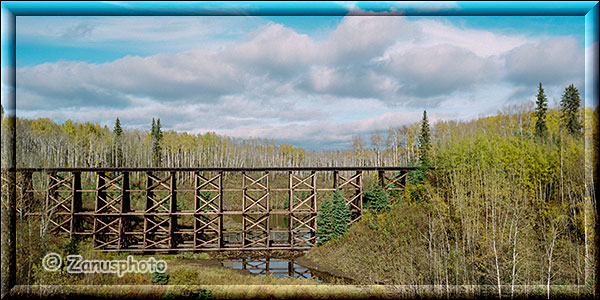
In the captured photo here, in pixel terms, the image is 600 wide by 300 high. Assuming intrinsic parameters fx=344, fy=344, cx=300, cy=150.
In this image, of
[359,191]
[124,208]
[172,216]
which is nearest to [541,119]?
[359,191]

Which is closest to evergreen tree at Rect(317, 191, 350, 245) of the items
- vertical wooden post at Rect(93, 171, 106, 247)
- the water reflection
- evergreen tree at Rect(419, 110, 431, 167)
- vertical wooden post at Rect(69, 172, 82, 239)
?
the water reflection

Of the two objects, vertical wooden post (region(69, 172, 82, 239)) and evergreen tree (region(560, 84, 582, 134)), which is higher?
evergreen tree (region(560, 84, 582, 134))

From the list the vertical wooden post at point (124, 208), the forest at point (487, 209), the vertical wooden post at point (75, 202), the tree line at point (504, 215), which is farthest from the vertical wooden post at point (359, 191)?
the vertical wooden post at point (75, 202)

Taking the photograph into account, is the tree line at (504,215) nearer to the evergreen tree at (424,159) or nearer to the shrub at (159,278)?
the evergreen tree at (424,159)

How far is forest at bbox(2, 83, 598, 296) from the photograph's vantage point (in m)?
8.24

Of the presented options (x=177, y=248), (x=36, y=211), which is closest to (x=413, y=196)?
(x=177, y=248)

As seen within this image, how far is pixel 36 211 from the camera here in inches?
337

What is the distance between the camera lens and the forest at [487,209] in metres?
8.24

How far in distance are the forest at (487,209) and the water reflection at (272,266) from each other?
1.08 meters

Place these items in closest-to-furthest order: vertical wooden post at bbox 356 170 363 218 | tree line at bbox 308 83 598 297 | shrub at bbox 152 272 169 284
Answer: tree line at bbox 308 83 598 297
shrub at bbox 152 272 169 284
vertical wooden post at bbox 356 170 363 218

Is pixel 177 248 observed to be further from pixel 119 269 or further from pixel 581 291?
pixel 581 291

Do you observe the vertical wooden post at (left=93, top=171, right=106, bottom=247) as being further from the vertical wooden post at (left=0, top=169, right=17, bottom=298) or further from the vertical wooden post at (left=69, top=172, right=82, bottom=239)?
the vertical wooden post at (left=0, top=169, right=17, bottom=298)

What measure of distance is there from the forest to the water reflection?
3.55 feet

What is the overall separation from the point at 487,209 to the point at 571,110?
3274 millimetres
